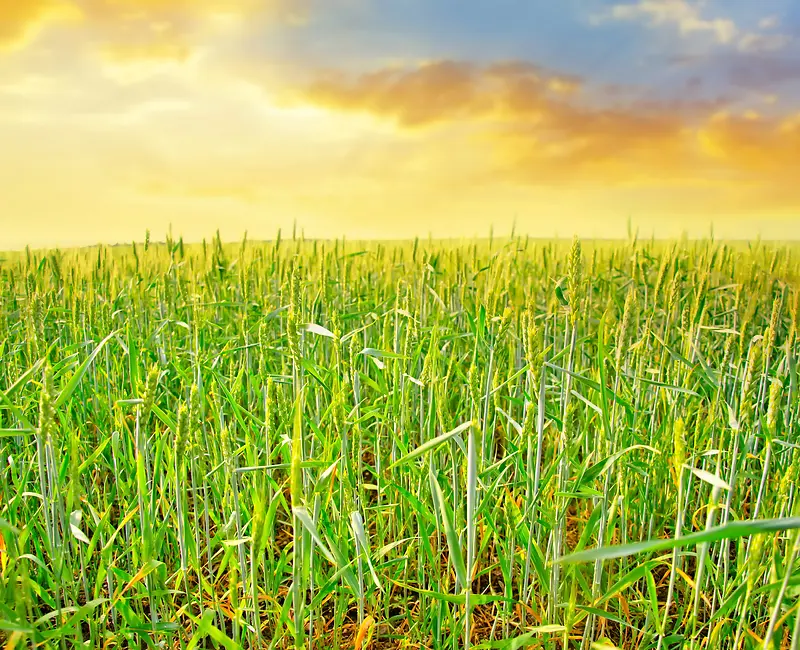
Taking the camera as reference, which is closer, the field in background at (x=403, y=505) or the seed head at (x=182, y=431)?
the seed head at (x=182, y=431)

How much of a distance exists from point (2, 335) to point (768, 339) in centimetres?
278

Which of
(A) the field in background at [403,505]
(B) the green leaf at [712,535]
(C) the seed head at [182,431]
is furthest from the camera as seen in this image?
(A) the field in background at [403,505]

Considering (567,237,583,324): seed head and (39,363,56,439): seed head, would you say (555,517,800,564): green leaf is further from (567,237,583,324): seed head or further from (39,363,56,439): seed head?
(39,363,56,439): seed head

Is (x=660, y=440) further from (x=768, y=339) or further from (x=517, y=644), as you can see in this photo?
(x=517, y=644)

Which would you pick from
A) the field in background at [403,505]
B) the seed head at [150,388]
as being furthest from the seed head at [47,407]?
the seed head at [150,388]

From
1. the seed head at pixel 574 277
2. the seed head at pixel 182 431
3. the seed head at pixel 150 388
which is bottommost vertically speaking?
the seed head at pixel 182 431

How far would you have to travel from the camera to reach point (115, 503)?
6.90 feet

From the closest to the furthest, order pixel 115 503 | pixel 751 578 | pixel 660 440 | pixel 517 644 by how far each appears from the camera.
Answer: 1. pixel 751 578
2. pixel 517 644
3. pixel 660 440
4. pixel 115 503

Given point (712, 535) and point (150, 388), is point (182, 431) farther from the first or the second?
point (712, 535)

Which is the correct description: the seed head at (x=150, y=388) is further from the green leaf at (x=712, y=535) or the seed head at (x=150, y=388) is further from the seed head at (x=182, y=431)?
the green leaf at (x=712, y=535)

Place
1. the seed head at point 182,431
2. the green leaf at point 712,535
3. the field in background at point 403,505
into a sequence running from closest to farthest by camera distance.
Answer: the green leaf at point 712,535
the seed head at point 182,431
the field in background at point 403,505

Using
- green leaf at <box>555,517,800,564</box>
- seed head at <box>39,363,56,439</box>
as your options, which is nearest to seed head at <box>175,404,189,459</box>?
seed head at <box>39,363,56,439</box>

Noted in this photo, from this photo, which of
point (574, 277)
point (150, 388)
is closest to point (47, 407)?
point (150, 388)

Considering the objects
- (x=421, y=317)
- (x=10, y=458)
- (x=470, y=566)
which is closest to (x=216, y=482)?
(x=10, y=458)
